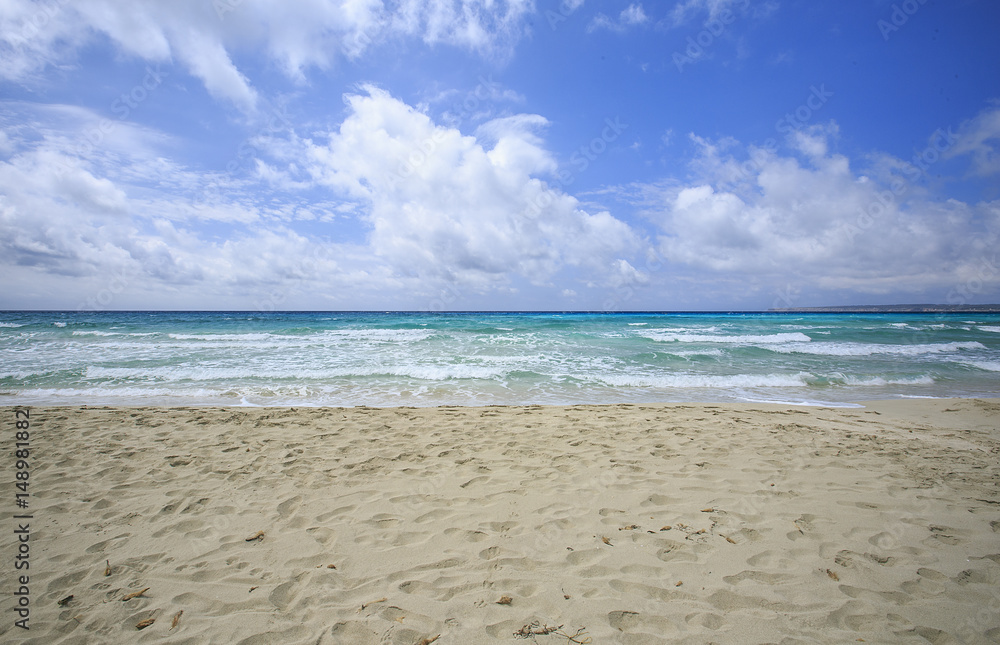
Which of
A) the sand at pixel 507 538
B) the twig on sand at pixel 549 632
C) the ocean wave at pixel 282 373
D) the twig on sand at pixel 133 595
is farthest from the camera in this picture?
the ocean wave at pixel 282 373

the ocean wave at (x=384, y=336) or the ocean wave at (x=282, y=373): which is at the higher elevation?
the ocean wave at (x=384, y=336)

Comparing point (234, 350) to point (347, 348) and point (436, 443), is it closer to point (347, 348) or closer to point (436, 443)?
point (347, 348)

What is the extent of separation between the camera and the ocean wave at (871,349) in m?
17.5

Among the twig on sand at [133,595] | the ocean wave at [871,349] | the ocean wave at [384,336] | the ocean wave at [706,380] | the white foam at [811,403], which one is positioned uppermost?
the ocean wave at [384,336]

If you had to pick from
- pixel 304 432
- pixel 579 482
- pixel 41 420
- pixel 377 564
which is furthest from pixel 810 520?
pixel 41 420

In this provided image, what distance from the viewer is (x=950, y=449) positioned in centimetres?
564

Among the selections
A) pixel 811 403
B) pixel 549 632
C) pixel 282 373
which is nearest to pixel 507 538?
pixel 549 632

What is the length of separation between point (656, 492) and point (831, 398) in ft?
27.7

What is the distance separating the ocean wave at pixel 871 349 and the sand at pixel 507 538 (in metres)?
13.8

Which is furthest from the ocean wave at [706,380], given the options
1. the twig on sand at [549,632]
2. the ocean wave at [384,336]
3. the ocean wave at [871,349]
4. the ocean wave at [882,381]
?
the ocean wave at [384,336]

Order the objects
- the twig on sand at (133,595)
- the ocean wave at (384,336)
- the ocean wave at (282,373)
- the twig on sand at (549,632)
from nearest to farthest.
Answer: the twig on sand at (549,632)
the twig on sand at (133,595)
the ocean wave at (282,373)
the ocean wave at (384,336)

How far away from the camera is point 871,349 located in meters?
18.4

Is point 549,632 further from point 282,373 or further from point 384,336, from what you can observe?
point 384,336

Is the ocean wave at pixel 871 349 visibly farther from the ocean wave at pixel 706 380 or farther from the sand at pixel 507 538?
the sand at pixel 507 538
